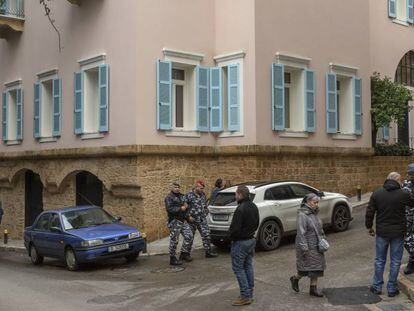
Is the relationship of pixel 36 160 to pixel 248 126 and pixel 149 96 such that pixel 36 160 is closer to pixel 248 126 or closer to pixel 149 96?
pixel 149 96

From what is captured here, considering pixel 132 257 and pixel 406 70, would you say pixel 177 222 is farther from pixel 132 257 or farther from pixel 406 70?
pixel 406 70

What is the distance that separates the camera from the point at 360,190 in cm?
1983

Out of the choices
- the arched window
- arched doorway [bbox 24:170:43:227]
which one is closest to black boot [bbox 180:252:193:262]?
arched doorway [bbox 24:170:43:227]

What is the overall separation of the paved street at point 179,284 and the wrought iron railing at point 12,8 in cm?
1233

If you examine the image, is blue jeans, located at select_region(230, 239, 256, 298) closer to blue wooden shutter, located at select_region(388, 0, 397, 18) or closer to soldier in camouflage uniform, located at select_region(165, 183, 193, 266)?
soldier in camouflage uniform, located at select_region(165, 183, 193, 266)

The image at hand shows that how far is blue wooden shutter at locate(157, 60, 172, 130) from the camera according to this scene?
1677 cm

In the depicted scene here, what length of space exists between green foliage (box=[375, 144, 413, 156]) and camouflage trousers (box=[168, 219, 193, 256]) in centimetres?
1190

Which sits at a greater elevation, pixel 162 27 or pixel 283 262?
pixel 162 27

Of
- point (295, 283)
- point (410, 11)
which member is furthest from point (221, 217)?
point (410, 11)

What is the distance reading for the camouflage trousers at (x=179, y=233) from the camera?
1250 cm

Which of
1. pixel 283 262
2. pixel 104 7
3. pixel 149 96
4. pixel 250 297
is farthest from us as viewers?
pixel 104 7

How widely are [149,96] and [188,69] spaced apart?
2082mm

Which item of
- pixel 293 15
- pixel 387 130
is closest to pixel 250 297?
pixel 293 15

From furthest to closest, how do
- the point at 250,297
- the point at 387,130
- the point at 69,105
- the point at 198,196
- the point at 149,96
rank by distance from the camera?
the point at 387,130, the point at 69,105, the point at 149,96, the point at 198,196, the point at 250,297
